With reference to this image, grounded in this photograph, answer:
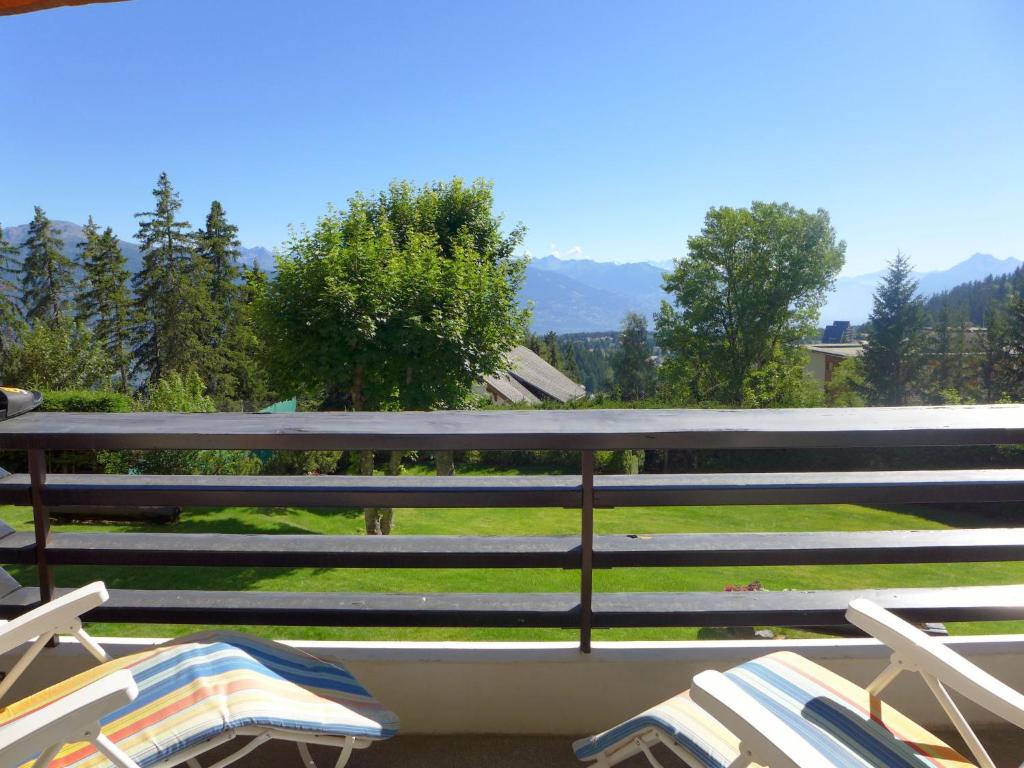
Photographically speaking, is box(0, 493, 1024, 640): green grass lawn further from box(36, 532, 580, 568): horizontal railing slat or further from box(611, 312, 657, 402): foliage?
box(611, 312, 657, 402): foliage

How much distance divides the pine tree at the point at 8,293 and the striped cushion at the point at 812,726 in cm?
3877

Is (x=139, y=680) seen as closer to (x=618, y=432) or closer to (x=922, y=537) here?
(x=618, y=432)

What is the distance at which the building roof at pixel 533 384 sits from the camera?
125ft

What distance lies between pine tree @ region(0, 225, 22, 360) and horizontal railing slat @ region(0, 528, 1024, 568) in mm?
37376

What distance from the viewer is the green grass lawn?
22.7 feet

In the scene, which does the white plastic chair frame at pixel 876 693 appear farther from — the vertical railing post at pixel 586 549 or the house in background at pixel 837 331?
the house in background at pixel 837 331

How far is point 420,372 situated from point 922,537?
881cm

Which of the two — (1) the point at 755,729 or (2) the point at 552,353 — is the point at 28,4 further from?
(2) the point at 552,353

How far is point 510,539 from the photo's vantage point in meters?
2.04

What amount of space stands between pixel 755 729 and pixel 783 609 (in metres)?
0.96

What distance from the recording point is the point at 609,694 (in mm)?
2092

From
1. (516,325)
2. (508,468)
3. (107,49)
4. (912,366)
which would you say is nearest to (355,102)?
(107,49)

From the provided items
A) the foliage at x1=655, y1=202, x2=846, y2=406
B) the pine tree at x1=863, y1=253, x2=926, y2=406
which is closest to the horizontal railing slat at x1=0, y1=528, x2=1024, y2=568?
the foliage at x1=655, y1=202, x2=846, y2=406

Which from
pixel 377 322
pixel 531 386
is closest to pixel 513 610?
pixel 377 322
